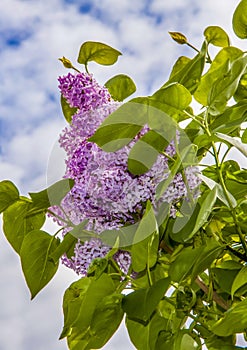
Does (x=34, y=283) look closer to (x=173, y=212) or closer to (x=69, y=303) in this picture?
(x=69, y=303)

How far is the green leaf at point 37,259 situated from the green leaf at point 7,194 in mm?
41

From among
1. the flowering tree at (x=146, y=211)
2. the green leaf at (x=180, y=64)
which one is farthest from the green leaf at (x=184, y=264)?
the green leaf at (x=180, y=64)

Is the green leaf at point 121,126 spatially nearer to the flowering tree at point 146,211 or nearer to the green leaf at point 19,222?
the flowering tree at point 146,211

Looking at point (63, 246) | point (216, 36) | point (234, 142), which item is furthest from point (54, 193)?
point (216, 36)

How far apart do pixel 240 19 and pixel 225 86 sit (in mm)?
169

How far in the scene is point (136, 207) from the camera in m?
0.52

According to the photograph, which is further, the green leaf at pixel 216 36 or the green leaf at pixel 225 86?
the green leaf at pixel 216 36

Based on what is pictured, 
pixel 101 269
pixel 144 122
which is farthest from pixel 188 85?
pixel 101 269

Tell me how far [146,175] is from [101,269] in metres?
0.08

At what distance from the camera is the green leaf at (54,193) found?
1.74ft

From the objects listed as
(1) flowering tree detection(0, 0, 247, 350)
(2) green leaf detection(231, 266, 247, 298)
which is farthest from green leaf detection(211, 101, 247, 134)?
(2) green leaf detection(231, 266, 247, 298)

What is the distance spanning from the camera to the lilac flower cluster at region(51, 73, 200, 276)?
0.51m

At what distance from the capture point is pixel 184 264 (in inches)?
21.0

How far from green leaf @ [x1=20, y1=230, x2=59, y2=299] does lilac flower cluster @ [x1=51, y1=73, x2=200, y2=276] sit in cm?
5
